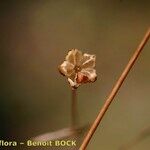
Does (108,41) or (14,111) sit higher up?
(108,41)

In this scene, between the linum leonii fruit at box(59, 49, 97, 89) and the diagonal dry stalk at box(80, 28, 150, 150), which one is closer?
the diagonal dry stalk at box(80, 28, 150, 150)

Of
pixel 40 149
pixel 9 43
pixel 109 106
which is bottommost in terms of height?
pixel 40 149

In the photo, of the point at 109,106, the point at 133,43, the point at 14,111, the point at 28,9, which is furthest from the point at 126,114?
the point at 28,9

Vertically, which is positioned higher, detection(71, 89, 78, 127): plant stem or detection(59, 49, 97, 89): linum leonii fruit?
detection(59, 49, 97, 89): linum leonii fruit

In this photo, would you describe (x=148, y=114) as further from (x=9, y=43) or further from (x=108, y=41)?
(x=9, y=43)

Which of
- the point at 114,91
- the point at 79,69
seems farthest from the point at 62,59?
the point at 114,91

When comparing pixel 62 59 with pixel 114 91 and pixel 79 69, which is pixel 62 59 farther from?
pixel 114 91
